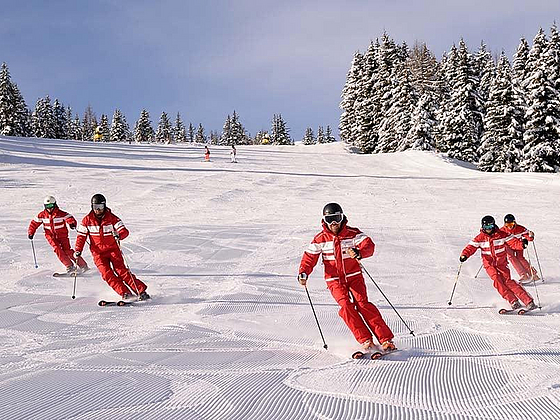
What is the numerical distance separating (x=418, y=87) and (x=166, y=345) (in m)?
49.7

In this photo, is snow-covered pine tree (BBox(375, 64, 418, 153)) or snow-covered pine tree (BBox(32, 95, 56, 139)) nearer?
snow-covered pine tree (BBox(375, 64, 418, 153))

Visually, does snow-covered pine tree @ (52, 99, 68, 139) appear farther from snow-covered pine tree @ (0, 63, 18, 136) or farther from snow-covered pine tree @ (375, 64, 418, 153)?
snow-covered pine tree @ (375, 64, 418, 153)

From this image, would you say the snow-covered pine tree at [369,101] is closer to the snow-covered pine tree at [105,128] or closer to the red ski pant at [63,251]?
the red ski pant at [63,251]

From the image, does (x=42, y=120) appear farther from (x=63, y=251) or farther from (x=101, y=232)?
(x=101, y=232)

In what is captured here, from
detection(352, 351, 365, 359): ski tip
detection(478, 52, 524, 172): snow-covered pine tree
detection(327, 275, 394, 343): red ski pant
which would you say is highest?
detection(478, 52, 524, 172): snow-covered pine tree

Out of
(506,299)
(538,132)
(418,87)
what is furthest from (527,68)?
(506,299)

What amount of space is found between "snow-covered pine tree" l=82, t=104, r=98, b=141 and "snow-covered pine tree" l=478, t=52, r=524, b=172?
9201 centimetres

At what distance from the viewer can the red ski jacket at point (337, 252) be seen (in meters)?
5.34

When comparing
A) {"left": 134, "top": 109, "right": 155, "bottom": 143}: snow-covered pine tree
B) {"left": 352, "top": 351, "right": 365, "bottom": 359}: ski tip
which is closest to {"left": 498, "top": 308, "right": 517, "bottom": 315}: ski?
{"left": 352, "top": 351, "right": 365, "bottom": 359}: ski tip

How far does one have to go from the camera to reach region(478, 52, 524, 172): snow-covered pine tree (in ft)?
119

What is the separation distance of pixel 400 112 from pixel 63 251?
38.7 metres

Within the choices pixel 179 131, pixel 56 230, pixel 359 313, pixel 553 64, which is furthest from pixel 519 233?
pixel 179 131

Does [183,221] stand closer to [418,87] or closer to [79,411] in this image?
[79,411]

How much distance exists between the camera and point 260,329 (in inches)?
233
